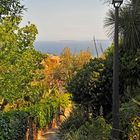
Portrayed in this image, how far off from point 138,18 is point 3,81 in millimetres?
6098

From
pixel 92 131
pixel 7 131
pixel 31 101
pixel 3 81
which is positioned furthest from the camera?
pixel 31 101

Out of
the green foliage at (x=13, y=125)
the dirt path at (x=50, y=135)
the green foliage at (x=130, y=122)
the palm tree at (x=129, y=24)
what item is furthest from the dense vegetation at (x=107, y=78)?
the dirt path at (x=50, y=135)

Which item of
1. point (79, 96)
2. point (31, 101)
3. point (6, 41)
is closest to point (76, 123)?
point (79, 96)

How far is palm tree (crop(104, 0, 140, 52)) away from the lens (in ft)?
44.3

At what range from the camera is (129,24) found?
13.5 meters

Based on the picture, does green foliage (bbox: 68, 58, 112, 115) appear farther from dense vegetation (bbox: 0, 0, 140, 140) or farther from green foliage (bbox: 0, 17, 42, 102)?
green foliage (bbox: 0, 17, 42, 102)

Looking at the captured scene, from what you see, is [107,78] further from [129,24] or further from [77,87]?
[129,24]

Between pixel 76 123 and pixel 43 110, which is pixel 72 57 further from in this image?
pixel 76 123

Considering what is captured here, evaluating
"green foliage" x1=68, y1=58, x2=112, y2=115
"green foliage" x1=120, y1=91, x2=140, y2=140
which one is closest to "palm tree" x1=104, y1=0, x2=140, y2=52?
"green foliage" x1=68, y1=58, x2=112, y2=115

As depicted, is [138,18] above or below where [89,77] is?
above

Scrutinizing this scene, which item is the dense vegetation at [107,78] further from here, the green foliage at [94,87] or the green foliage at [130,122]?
the green foliage at [130,122]

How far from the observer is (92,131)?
33.2 feet

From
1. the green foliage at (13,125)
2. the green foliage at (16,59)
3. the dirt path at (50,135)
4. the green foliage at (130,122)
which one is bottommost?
the dirt path at (50,135)

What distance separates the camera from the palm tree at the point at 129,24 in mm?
13492
